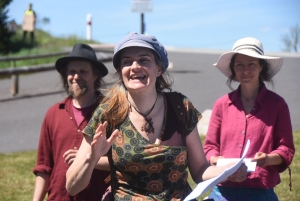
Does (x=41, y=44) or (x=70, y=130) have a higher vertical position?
(x=70, y=130)

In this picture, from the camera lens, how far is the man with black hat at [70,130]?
4.44m

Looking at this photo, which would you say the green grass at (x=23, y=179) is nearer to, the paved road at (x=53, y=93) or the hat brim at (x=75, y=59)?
the paved road at (x=53, y=93)

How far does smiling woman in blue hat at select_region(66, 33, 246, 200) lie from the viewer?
133 inches

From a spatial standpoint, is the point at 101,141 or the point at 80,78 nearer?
the point at 101,141

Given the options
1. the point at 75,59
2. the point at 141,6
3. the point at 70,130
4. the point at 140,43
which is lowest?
the point at 70,130

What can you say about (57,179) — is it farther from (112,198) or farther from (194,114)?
(194,114)

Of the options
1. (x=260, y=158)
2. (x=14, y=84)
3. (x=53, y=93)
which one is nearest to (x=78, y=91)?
(x=260, y=158)

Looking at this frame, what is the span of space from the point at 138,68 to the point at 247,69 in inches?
53.5

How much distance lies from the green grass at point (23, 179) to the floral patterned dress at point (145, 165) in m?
3.76

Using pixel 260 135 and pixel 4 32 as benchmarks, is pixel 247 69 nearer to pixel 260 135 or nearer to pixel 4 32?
pixel 260 135

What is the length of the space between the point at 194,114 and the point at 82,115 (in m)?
1.20

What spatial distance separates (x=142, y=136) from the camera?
3459 mm

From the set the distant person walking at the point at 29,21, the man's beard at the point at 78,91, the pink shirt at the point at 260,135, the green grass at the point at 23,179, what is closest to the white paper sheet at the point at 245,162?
the pink shirt at the point at 260,135

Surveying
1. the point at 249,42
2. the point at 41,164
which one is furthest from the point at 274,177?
the point at 41,164
